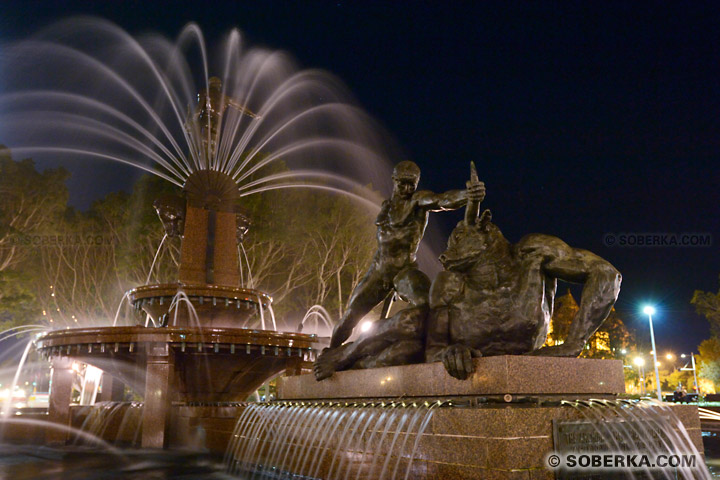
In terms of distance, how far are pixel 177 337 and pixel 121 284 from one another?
2058cm

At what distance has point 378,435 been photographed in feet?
17.7

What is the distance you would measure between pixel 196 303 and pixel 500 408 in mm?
10037

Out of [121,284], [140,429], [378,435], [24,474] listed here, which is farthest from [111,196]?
[378,435]

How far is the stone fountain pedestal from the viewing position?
4.26 m

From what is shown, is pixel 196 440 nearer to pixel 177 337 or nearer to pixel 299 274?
pixel 177 337

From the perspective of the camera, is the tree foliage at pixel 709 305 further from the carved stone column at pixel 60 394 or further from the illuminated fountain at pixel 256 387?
the carved stone column at pixel 60 394

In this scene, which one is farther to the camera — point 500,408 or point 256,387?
point 256,387

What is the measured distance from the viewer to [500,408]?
173 inches

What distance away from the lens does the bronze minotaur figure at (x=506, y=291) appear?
18.2 ft

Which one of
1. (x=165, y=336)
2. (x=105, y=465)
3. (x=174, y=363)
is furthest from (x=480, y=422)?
(x=174, y=363)

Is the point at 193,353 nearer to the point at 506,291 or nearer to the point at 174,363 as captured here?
the point at 174,363

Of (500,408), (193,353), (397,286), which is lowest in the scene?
(500,408)

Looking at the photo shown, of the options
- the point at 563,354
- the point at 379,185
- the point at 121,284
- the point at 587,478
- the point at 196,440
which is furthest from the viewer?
the point at 379,185

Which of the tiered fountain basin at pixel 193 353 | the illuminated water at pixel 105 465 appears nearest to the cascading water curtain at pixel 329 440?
the illuminated water at pixel 105 465
